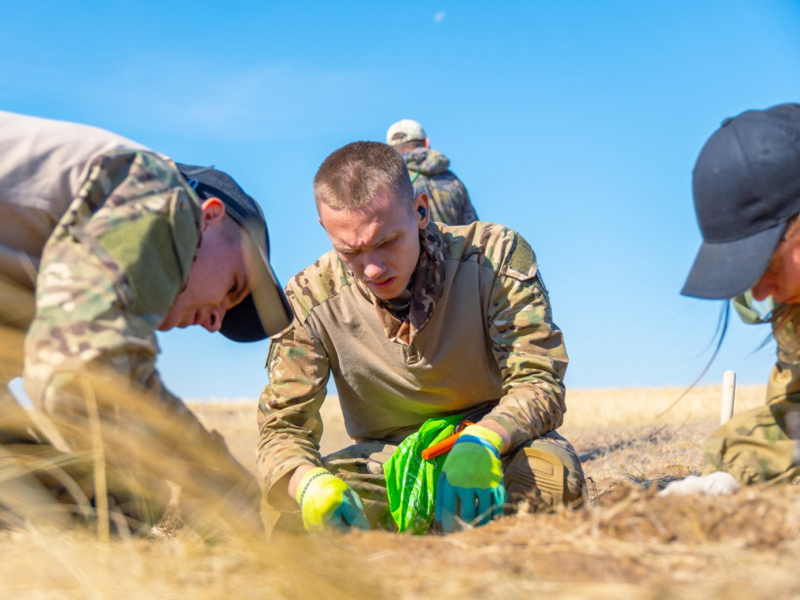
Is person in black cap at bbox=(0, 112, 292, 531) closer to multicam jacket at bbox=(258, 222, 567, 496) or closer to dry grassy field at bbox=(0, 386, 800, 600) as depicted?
dry grassy field at bbox=(0, 386, 800, 600)

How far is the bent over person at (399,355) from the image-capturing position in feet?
10.1

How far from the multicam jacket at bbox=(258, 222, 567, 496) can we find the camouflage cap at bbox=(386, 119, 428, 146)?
9.07ft

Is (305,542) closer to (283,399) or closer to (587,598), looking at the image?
(587,598)

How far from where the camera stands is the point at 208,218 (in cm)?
226

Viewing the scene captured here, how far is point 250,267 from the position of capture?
2402mm

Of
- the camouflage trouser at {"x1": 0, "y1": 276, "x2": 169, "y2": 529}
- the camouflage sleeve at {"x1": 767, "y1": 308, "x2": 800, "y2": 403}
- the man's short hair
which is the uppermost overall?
the man's short hair

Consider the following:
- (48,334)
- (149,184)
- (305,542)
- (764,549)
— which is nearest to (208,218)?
(149,184)

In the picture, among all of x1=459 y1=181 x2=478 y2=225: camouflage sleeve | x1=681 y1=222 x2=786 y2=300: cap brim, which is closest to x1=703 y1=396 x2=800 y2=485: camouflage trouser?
x1=681 y1=222 x2=786 y2=300: cap brim

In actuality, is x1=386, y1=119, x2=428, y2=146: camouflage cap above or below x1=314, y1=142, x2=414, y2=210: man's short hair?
above

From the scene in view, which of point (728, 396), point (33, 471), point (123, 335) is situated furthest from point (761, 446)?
point (728, 396)

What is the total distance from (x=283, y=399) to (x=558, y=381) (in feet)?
3.61

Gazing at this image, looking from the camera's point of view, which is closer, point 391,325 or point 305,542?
point 305,542

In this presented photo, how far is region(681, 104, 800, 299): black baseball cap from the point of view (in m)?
2.17

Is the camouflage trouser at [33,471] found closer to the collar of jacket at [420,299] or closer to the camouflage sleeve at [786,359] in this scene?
the collar of jacket at [420,299]
